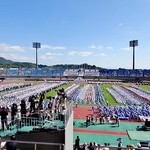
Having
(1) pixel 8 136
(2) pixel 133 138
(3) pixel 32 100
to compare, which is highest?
(3) pixel 32 100

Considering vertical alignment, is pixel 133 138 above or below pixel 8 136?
below

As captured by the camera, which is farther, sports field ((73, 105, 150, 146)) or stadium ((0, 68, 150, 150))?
sports field ((73, 105, 150, 146))

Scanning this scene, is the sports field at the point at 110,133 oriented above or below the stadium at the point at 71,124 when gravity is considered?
below

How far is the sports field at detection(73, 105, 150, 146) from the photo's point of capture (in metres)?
22.6

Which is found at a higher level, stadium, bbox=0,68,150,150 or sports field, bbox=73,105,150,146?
stadium, bbox=0,68,150,150

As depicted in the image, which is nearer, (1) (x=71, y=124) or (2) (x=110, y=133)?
(1) (x=71, y=124)

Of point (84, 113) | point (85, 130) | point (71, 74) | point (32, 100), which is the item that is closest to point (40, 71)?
point (71, 74)

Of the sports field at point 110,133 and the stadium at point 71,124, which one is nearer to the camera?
the stadium at point 71,124

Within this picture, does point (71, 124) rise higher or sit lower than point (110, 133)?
higher

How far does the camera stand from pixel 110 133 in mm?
24656

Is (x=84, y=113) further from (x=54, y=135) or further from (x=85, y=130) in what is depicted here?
(x=54, y=135)

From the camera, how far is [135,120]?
97.7 feet

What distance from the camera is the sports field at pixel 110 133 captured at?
22553mm

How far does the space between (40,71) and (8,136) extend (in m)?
104
